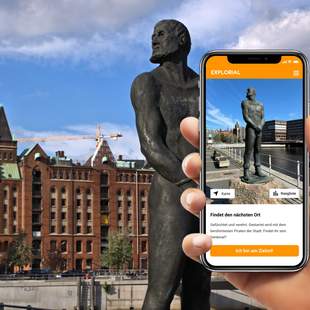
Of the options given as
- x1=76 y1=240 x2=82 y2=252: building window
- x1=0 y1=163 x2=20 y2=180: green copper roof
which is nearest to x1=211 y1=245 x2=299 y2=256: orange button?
x1=0 y1=163 x2=20 y2=180: green copper roof

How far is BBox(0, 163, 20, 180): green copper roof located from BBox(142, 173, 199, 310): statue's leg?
283ft

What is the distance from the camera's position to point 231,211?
477cm

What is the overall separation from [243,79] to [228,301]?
51.9m

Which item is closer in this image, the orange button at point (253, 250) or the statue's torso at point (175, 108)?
the orange button at point (253, 250)

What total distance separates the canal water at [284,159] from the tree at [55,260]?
89.6m

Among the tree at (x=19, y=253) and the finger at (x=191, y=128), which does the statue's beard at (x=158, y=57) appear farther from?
the tree at (x=19, y=253)

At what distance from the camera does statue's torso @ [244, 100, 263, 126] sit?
5.09 meters

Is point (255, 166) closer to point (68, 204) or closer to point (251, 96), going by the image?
point (251, 96)

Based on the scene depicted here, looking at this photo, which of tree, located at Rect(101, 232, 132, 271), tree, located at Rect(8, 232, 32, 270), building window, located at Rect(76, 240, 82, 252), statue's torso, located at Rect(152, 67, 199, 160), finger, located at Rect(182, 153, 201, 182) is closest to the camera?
finger, located at Rect(182, 153, 201, 182)

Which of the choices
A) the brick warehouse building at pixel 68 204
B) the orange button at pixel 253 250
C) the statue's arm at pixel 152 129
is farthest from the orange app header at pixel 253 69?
the brick warehouse building at pixel 68 204

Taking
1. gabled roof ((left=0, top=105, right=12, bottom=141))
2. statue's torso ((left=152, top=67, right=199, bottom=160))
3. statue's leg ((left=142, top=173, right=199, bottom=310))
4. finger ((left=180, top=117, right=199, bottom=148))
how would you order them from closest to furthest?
finger ((left=180, top=117, right=199, bottom=148)), statue's leg ((left=142, top=173, right=199, bottom=310)), statue's torso ((left=152, top=67, right=199, bottom=160)), gabled roof ((left=0, top=105, right=12, bottom=141))

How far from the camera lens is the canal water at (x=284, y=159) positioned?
4848 mm

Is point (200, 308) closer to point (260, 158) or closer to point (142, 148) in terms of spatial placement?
point (142, 148)

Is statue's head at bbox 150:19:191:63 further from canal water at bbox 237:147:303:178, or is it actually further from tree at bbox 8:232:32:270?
tree at bbox 8:232:32:270
